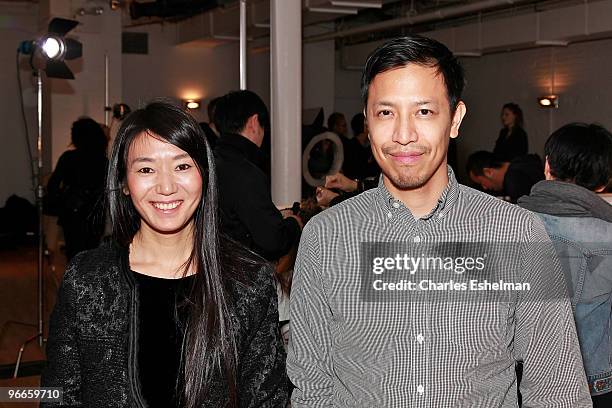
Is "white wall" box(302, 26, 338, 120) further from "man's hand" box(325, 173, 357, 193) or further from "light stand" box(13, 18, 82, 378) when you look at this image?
"man's hand" box(325, 173, 357, 193)

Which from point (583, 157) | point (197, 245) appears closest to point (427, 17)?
point (583, 157)

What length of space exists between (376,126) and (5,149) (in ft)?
44.0

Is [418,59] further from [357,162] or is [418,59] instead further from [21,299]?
[21,299]

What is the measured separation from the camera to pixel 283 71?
17.0ft

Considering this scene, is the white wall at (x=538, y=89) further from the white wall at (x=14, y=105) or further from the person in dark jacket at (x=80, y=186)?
the person in dark jacket at (x=80, y=186)

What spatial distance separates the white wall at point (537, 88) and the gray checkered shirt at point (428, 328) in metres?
10.2

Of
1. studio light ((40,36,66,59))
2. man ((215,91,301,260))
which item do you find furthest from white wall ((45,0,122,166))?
man ((215,91,301,260))

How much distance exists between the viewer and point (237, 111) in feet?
12.7

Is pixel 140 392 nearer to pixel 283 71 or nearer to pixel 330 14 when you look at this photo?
pixel 283 71

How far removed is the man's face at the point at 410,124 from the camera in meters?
1.68

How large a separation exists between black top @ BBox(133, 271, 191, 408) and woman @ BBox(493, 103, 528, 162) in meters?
9.34

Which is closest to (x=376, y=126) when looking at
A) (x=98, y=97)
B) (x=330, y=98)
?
(x=98, y=97)

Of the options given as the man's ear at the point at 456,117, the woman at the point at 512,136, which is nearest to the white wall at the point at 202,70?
the woman at the point at 512,136

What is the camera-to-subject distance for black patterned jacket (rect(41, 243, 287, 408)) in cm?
185
